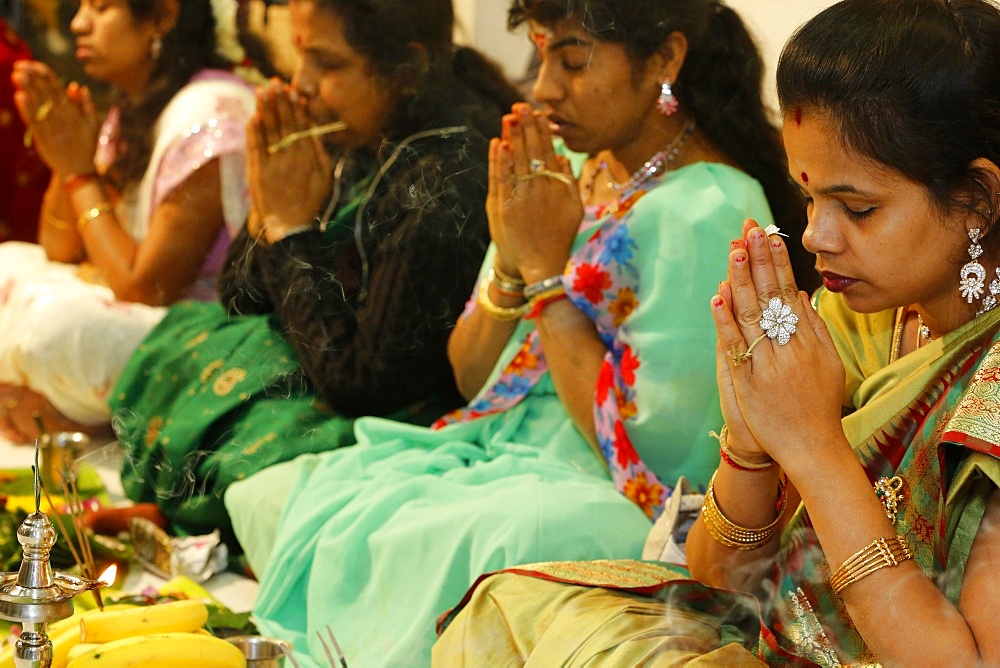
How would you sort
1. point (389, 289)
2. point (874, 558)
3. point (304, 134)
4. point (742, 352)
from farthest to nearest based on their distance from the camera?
1. point (304, 134)
2. point (389, 289)
3. point (742, 352)
4. point (874, 558)

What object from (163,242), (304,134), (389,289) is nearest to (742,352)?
(389,289)

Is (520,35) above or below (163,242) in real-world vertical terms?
above

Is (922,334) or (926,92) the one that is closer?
(926,92)

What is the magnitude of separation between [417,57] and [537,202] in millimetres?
424

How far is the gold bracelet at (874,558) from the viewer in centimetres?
112

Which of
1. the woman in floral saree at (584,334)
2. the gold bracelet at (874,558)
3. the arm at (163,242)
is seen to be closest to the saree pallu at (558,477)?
the woman in floral saree at (584,334)

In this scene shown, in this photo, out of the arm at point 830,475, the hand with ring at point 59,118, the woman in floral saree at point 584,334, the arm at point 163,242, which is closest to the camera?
the arm at point 830,475

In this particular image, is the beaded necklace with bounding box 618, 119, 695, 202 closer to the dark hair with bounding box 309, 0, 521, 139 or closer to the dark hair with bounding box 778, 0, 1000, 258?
the dark hair with bounding box 309, 0, 521, 139

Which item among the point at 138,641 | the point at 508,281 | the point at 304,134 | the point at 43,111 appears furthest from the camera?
the point at 43,111

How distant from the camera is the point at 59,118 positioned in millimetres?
2732

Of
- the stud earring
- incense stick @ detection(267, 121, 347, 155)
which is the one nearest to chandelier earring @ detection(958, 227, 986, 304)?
the stud earring

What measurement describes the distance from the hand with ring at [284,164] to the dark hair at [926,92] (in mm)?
1135

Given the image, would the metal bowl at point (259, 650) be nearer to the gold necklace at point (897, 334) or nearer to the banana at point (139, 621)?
the banana at point (139, 621)

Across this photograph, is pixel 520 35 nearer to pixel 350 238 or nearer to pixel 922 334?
pixel 350 238
